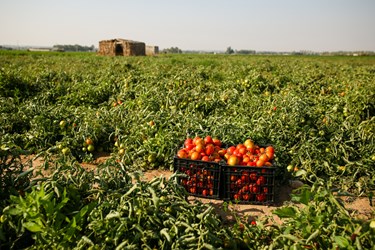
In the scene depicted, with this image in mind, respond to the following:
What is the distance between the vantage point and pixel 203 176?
3.76 meters

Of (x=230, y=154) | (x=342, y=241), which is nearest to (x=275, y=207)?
(x=230, y=154)

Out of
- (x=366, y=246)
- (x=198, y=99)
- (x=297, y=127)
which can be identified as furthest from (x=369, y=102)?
(x=366, y=246)

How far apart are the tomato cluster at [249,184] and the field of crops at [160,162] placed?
1.41ft

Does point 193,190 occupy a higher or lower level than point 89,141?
lower

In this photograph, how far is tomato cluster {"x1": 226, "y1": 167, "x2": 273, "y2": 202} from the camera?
143 inches

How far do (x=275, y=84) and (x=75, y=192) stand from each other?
7.37 metres

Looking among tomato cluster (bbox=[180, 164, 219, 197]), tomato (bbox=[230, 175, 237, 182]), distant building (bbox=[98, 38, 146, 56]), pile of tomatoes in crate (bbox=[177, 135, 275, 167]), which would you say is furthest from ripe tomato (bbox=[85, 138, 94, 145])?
distant building (bbox=[98, 38, 146, 56])

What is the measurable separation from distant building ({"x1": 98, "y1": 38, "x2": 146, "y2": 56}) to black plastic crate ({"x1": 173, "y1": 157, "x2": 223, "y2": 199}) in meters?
37.8

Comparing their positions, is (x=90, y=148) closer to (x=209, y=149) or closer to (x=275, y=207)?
(x=209, y=149)

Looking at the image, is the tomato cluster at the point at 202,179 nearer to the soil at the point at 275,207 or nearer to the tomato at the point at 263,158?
the soil at the point at 275,207

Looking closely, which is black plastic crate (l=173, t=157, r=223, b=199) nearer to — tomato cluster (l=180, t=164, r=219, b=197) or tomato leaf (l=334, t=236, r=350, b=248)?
tomato cluster (l=180, t=164, r=219, b=197)

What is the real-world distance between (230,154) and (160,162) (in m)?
1.34

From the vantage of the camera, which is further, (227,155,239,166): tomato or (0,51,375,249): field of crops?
(227,155,239,166): tomato

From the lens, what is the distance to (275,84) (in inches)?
344
